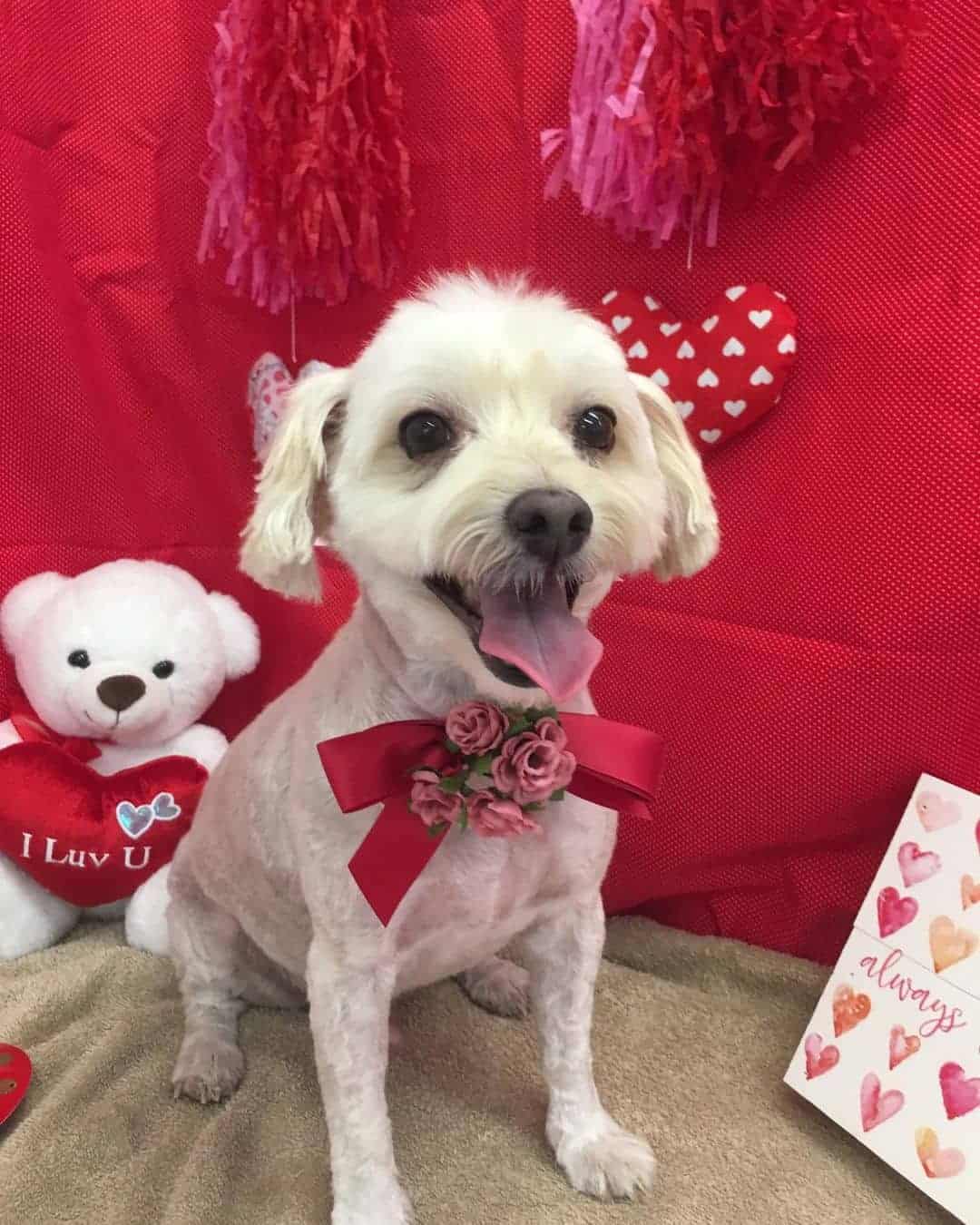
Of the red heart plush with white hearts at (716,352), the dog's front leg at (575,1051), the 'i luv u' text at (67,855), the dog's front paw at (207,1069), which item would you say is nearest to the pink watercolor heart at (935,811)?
the dog's front leg at (575,1051)

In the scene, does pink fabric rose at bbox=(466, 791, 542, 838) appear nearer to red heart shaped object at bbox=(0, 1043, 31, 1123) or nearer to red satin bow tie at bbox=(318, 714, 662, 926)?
red satin bow tie at bbox=(318, 714, 662, 926)

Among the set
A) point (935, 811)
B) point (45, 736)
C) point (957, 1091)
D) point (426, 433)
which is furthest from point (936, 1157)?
point (45, 736)

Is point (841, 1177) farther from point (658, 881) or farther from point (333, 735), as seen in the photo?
point (333, 735)

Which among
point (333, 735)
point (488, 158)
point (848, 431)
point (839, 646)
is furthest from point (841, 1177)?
point (488, 158)

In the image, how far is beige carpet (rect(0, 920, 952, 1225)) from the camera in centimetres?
112

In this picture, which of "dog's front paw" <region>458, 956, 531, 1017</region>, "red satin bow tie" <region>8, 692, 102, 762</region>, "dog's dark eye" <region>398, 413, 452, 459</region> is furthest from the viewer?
"red satin bow tie" <region>8, 692, 102, 762</region>

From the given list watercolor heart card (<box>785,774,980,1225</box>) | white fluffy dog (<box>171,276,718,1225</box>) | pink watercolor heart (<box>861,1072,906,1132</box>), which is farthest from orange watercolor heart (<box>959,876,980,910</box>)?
white fluffy dog (<box>171,276,718,1225</box>)

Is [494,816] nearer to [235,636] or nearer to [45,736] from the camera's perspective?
[235,636]

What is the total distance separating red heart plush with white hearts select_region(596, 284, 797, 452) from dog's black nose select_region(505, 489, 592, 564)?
60 centimetres

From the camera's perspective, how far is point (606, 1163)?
114cm

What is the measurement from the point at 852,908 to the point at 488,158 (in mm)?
1290

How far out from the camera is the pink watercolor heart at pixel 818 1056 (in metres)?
1.24

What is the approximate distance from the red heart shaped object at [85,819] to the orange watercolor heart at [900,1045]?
1152 mm

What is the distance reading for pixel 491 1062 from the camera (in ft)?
4.51
